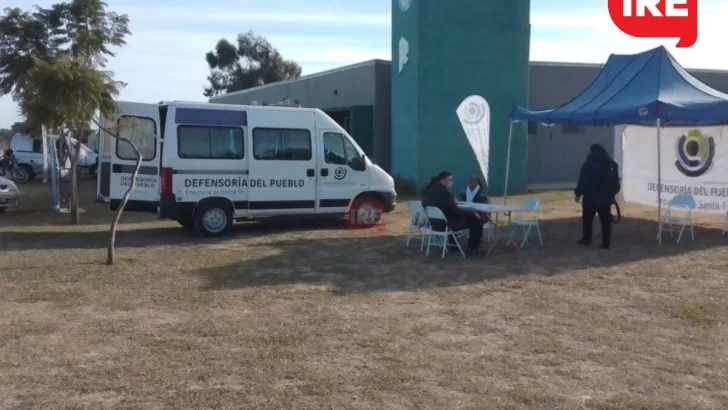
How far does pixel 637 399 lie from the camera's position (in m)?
5.07

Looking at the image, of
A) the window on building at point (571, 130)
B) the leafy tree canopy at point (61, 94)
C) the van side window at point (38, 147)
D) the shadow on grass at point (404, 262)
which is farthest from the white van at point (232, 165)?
the van side window at point (38, 147)

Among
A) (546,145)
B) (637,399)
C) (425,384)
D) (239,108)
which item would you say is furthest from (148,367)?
(546,145)

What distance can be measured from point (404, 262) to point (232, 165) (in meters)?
3.81

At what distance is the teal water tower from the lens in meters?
20.6

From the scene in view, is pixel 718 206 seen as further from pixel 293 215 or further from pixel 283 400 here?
pixel 283 400

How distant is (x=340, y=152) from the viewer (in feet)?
43.5

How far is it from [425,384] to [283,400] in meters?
1.07

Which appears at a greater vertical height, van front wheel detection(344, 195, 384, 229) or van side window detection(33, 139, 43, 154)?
van side window detection(33, 139, 43, 154)

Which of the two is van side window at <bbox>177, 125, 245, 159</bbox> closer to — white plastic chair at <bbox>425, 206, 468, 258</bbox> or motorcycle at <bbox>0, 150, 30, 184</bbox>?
white plastic chair at <bbox>425, 206, 468, 258</bbox>

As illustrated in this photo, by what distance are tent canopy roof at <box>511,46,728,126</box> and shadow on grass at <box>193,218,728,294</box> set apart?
2.06 metres

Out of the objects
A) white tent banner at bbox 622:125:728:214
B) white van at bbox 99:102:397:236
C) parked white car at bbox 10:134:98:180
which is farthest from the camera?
parked white car at bbox 10:134:98:180

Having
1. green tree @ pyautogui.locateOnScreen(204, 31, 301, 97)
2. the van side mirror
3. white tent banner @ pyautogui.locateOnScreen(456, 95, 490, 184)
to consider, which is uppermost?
green tree @ pyautogui.locateOnScreen(204, 31, 301, 97)

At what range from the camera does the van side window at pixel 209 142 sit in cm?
1197

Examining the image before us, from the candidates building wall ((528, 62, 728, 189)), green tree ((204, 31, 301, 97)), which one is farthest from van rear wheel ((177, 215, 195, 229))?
green tree ((204, 31, 301, 97))
